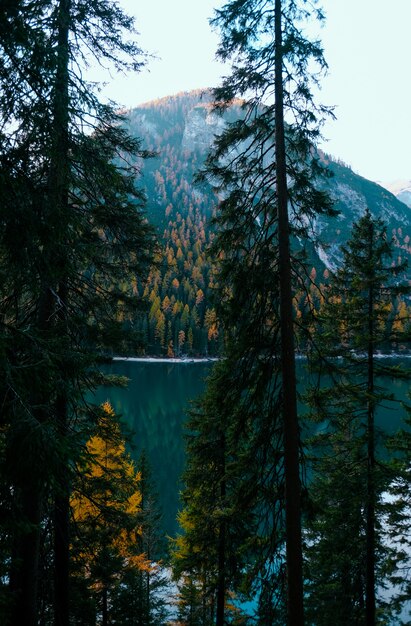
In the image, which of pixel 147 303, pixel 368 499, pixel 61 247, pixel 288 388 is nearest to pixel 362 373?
pixel 368 499

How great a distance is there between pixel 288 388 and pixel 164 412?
51242 mm

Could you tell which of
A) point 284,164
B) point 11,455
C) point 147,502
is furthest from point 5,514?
point 147,502

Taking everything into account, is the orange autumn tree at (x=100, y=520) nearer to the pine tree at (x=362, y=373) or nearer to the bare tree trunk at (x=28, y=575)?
the bare tree trunk at (x=28, y=575)

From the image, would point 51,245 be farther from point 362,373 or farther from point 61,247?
point 362,373

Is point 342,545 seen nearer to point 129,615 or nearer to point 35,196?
point 129,615

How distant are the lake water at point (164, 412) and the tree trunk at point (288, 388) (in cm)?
1844

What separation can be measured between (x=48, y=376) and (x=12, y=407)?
468 millimetres

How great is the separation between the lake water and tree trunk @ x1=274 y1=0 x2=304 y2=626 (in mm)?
18441

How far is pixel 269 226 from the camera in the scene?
6324mm

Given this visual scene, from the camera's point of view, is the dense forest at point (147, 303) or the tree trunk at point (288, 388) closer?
the dense forest at point (147, 303)

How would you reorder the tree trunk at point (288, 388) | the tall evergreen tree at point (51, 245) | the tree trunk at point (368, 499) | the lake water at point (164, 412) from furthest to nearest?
the lake water at point (164, 412) < the tree trunk at point (368, 499) < the tree trunk at point (288, 388) < the tall evergreen tree at point (51, 245)

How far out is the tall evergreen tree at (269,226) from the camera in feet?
18.9

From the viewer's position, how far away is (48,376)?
3689mm

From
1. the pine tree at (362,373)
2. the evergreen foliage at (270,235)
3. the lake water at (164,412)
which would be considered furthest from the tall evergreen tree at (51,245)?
the lake water at (164,412)
